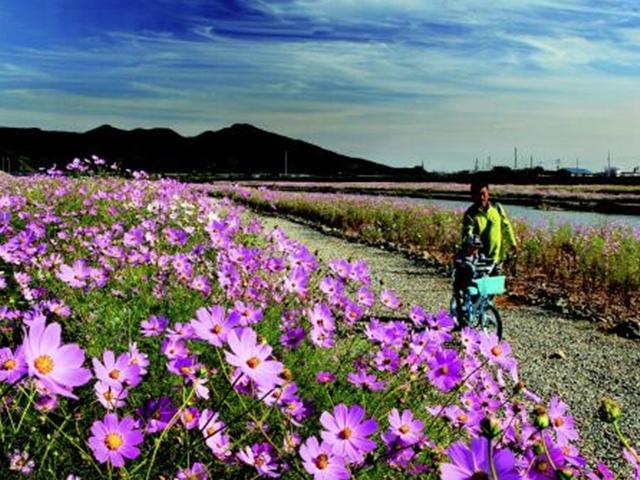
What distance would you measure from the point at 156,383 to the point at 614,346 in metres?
5.92

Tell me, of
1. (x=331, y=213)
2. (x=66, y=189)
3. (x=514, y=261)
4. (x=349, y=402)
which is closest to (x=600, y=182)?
(x=331, y=213)

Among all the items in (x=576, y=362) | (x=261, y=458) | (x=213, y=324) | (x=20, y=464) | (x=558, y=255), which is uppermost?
(x=213, y=324)

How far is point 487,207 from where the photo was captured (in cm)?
719

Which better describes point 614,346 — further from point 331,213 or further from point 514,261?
point 331,213

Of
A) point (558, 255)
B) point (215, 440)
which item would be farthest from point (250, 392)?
point (558, 255)

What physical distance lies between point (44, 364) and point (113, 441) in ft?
1.42

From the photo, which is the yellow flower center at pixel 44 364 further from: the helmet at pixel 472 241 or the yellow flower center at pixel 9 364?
the helmet at pixel 472 241

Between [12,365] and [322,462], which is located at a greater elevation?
[12,365]

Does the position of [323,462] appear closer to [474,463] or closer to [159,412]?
[474,463]

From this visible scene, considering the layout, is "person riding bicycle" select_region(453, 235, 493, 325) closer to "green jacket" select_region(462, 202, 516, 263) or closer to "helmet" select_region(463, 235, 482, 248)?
"helmet" select_region(463, 235, 482, 248)

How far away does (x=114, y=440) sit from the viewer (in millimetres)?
1491

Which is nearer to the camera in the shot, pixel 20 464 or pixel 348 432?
pixel 348 432

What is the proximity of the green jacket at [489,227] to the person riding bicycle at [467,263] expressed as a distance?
109mm

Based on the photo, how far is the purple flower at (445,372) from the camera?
1894 millimetres
